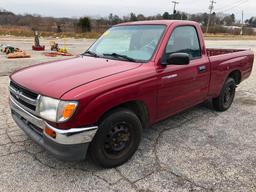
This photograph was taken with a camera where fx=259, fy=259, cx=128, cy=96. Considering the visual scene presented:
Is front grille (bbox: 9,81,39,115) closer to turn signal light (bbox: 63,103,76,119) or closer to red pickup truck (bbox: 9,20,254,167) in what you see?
red pickup truck (bbox: 9,20,254,167)

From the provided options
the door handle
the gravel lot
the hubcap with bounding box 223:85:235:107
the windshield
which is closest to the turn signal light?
the gravel lot

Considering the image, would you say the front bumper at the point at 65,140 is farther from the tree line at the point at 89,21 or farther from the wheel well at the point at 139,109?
the tree line at the point at 89,21

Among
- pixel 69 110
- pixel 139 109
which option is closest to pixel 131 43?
pixel 139 109

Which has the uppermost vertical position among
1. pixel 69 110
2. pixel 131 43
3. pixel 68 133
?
pixel 131 43

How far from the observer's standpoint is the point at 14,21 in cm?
5969

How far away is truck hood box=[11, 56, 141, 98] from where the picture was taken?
2.84 metres

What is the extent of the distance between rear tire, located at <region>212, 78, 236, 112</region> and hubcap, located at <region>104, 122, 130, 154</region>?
2.73 meters

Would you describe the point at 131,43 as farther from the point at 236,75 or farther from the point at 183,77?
the point at 236,75

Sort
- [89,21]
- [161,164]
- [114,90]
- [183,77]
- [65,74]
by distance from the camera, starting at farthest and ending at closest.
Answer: [89,21] < [183,77] < [161,164] < [65,74] < [114,90]

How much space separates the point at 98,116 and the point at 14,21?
6482cm

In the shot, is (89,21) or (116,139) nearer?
(116,139)

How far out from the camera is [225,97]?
5453 millimetres

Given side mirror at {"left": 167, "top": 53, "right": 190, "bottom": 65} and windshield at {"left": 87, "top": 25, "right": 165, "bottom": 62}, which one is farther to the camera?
windshield at {"left": 87, "top": 25, "right": 165, "bottom": 62}

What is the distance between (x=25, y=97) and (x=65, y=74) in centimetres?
54
